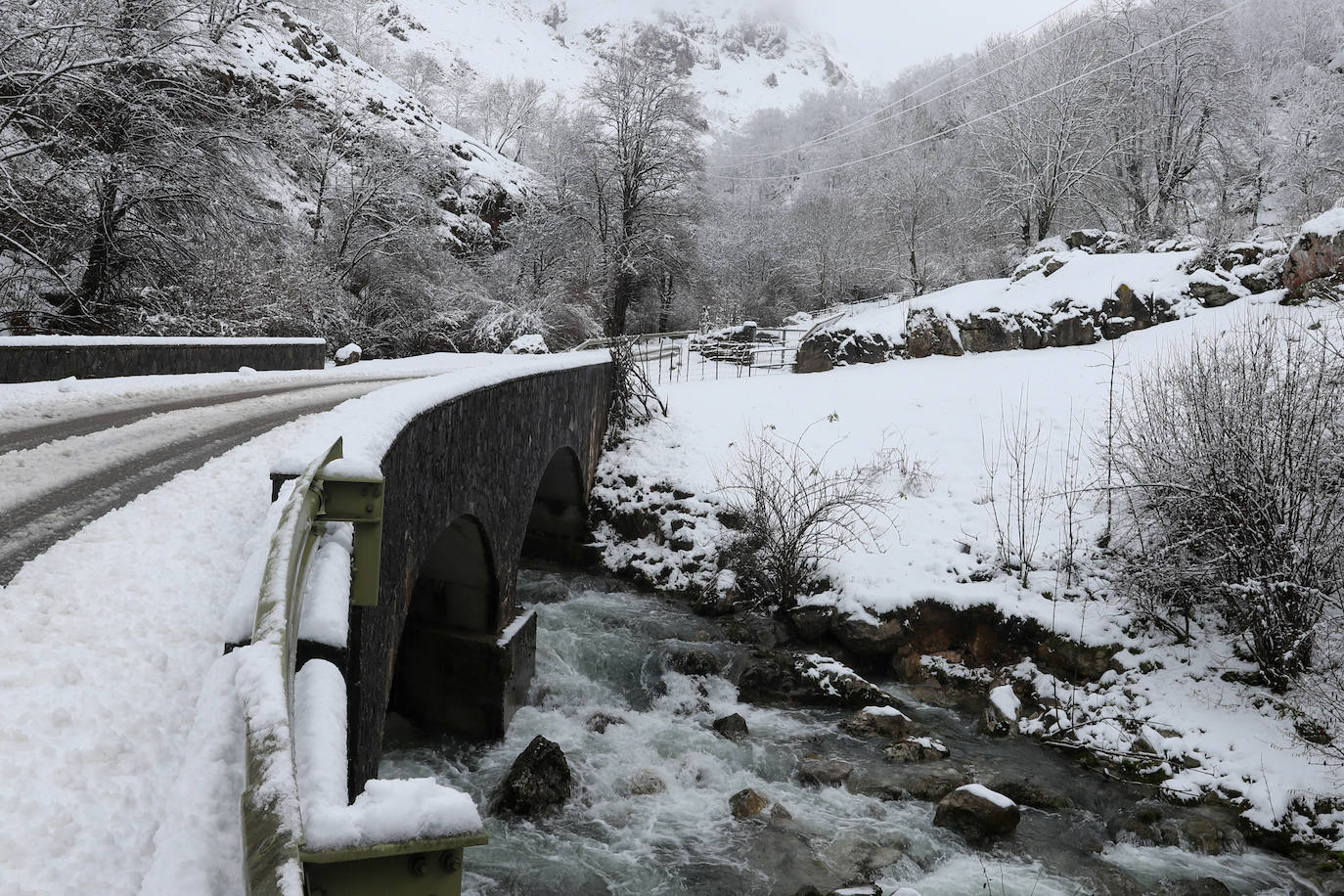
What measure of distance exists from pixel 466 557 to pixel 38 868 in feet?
24.5

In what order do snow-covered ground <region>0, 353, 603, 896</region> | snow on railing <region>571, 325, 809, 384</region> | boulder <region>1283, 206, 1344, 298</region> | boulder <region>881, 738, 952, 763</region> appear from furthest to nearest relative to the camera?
snow on railing <region>571, 325, 809, 384</region>, boulder <region>1283, 206, 1344, 298</region>, boulder <region>881, 738, 952, 763</region>, snow-covered ground <region>0, 353, 603, 896</region>

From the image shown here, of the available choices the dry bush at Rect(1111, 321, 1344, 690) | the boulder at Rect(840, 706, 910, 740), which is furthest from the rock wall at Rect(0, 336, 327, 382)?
the dry bush at Rect(1111, 321, 1344, 690)

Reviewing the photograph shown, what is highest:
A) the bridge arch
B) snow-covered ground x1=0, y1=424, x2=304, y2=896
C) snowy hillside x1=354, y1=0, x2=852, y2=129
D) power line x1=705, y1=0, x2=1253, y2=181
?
snowy hillside x1=354, y1=0, x2=852, y2=129

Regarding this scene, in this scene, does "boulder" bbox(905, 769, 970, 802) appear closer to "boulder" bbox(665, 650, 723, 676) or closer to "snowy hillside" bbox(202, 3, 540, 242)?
"boulder" bbox(665, 650, 723, 676)

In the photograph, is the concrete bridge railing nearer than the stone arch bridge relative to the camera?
Yes

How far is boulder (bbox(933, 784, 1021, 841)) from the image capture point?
7703mm

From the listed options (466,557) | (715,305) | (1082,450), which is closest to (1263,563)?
(1082,450)

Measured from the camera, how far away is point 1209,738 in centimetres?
894

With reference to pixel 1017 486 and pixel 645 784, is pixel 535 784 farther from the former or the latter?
pixel 1017 486

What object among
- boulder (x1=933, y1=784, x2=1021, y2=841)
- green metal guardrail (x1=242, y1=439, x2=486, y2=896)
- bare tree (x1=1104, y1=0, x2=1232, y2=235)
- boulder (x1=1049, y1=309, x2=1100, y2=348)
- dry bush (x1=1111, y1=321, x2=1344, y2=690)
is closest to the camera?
green metal guardrail (x1=242, y1=439, x2=486, y2=896)

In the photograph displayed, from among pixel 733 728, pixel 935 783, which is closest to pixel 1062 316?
pixel 935 783

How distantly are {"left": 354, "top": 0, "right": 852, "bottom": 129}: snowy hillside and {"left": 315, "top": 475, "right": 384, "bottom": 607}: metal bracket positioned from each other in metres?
89.5

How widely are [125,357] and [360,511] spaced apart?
875 cm

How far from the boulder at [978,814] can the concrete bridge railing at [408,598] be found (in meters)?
4.80
